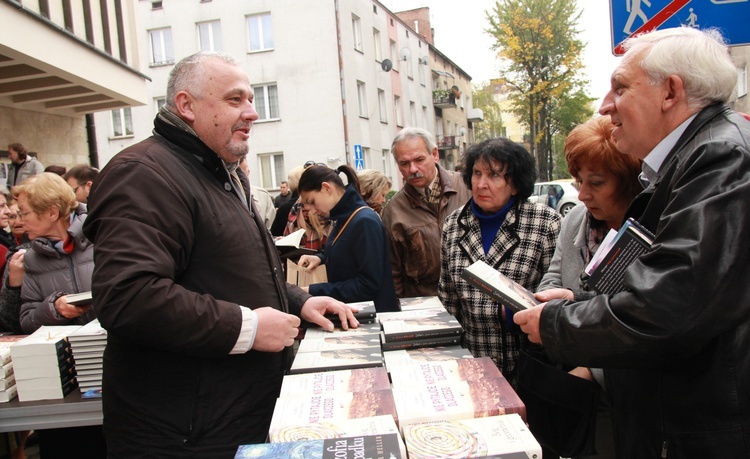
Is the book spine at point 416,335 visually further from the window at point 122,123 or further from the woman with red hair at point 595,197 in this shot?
the window at point 122,123

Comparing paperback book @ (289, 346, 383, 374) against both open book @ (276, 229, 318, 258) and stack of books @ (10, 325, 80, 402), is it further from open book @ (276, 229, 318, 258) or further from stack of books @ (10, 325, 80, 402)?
open book @ (276, 229, 318, 258)

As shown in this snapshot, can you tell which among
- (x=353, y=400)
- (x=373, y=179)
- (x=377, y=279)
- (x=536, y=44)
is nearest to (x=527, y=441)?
(x=353, y=400)

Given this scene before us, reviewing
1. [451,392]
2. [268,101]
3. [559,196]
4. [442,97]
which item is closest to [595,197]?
[451,392]

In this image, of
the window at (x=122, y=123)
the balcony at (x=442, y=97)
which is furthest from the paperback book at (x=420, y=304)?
the balcony at (x=442, y=97)

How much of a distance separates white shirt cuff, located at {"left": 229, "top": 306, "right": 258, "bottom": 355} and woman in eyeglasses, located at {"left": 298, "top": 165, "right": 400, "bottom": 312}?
3.76 feet

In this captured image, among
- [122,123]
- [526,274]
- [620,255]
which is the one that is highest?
[122,123]

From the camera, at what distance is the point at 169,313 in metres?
1.65

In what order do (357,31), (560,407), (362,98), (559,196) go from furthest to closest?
(357,31), (362,98), (559,196), (560,407)

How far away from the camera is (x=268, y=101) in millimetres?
20891

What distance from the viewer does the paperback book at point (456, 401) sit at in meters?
1.43

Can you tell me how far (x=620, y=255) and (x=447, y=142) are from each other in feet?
112

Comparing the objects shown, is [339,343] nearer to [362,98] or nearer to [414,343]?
[414,343]

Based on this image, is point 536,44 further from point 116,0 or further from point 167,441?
point 167,441

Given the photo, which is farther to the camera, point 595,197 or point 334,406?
point 595,197
